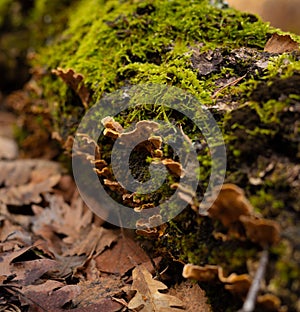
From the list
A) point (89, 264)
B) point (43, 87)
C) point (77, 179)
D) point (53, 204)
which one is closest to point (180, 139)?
point (89, 264)

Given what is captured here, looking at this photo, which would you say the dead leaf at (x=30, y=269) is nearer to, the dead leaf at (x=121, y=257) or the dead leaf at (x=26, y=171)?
the dead leaf at (x=121, y=257)

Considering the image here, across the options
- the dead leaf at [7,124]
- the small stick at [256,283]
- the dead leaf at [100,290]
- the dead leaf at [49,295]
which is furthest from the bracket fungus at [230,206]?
the dead leaf at [7,124]

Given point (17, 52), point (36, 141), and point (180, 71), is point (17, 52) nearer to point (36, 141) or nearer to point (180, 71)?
point (36, 141)

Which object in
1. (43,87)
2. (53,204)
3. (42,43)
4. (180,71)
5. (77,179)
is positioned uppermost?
(180,71)

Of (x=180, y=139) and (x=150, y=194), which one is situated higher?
(x=180, y=139)

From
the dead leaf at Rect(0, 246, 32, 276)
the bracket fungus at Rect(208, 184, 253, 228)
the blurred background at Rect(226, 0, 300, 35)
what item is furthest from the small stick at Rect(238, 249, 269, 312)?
the blurred background at Rect(226, 0, 300, 35)
